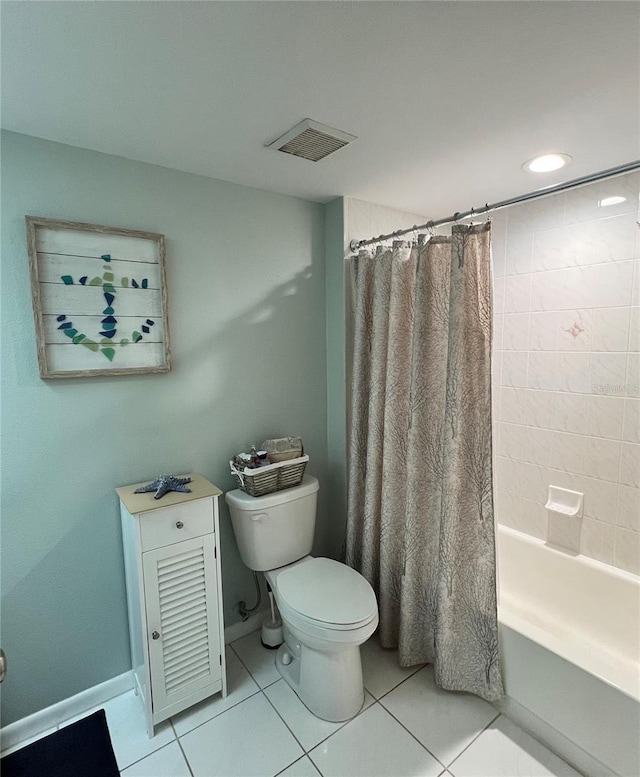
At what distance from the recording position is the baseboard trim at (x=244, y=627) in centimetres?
212

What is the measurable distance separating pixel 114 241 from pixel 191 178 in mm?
451

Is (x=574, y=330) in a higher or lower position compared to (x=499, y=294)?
lower

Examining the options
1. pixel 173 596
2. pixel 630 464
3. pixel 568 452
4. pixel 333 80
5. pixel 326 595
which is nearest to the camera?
pixel 333 80

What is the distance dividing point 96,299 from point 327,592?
1.49 metres

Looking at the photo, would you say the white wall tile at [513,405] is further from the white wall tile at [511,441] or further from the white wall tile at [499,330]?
the white wall tile at [499,330]

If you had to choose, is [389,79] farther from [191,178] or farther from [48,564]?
[48,564]

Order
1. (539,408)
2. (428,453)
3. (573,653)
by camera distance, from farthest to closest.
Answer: (539,408) < (428,453) < (573,653)

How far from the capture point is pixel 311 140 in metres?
1.52

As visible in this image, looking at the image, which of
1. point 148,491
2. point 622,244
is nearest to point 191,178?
point 148,491

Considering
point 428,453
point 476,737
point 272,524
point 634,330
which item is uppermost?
point 634,330

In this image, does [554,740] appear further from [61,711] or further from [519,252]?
[519,252]

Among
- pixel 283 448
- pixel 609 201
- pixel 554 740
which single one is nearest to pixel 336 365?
pixel 283 448

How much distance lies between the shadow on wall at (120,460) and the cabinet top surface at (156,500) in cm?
9

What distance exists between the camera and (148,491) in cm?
168
